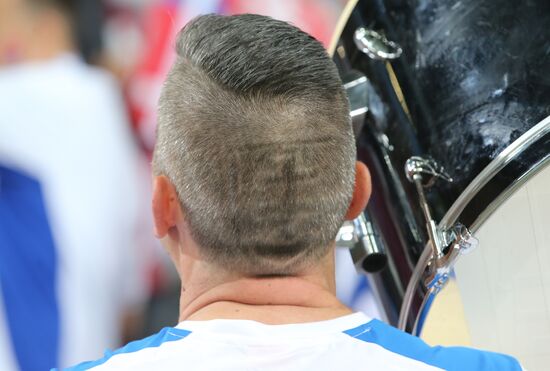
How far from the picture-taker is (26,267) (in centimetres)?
189

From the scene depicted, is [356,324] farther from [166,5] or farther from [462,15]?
[166,5]

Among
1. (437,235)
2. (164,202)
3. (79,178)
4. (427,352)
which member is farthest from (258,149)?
(79,178)

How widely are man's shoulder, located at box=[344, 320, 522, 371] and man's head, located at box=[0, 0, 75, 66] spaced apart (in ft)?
4.37

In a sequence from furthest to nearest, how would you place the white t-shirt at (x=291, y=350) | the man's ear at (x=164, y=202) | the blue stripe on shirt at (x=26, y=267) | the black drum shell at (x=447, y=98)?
the blue stripe on shirt at (x=26, y=267) → the black drum shell at (x=447, y=98) → the man's ear at (x=164, y=202) → the white t-shirt at (x=291, y=350)

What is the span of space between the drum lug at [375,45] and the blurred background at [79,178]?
29.4 inches

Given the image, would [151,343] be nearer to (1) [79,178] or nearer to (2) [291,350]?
(2) [291,350]

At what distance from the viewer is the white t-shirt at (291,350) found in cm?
73

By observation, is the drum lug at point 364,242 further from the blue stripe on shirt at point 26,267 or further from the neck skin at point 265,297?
the blue stripe on shirt at point 26,267

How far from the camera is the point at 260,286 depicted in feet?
2.61

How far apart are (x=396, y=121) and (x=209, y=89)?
0.49 meters

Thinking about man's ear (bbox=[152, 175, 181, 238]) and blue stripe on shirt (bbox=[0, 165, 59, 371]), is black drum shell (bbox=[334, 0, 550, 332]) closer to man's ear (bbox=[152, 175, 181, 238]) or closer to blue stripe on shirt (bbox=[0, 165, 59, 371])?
man's ear (bbox=[152, 175, 181, 238])

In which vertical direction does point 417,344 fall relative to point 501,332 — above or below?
above

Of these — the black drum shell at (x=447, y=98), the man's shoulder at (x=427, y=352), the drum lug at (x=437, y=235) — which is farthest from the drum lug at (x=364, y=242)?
the man's shoulder at (x=427, y=352)

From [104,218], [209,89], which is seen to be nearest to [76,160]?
[104,218]
